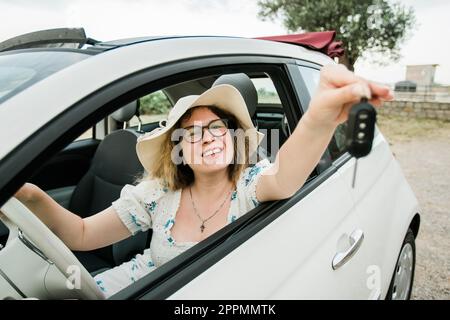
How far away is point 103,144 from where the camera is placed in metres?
2.49

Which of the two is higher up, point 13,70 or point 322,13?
point 322,13

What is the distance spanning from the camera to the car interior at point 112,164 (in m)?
2.02

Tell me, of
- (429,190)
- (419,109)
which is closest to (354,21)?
(419,109)

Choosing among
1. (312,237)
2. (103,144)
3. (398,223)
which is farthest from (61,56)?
(398,223)

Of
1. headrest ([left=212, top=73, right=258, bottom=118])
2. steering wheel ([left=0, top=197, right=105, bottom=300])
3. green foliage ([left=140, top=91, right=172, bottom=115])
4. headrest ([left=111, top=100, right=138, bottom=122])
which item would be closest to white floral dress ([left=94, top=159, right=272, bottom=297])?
steering wheel ([left=0, top=197, right=105, bottom=300])

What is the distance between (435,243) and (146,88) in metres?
3.49

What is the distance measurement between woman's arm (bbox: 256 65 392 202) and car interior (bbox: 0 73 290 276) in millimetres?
602

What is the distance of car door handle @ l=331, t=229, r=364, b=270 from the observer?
129cm

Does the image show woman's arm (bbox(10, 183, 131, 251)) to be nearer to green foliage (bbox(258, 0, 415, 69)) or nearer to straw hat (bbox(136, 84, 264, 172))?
straw hat (bbox(136, 84, 264, 172))

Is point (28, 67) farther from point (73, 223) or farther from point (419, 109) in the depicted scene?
point (419, 109)

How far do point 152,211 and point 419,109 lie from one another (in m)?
13.8

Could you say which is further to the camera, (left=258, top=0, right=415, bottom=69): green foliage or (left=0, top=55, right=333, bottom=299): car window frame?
(left=258, top=0, right=415, bottom=69): green foliage

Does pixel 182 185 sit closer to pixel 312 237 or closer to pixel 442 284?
pixel 312 237

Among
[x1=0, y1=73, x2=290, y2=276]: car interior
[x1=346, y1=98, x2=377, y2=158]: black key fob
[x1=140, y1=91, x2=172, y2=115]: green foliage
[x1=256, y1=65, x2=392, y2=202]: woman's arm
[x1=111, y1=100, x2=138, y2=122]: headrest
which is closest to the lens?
[x1=346, y1=98, x2=377, y2=158]: black key fob
